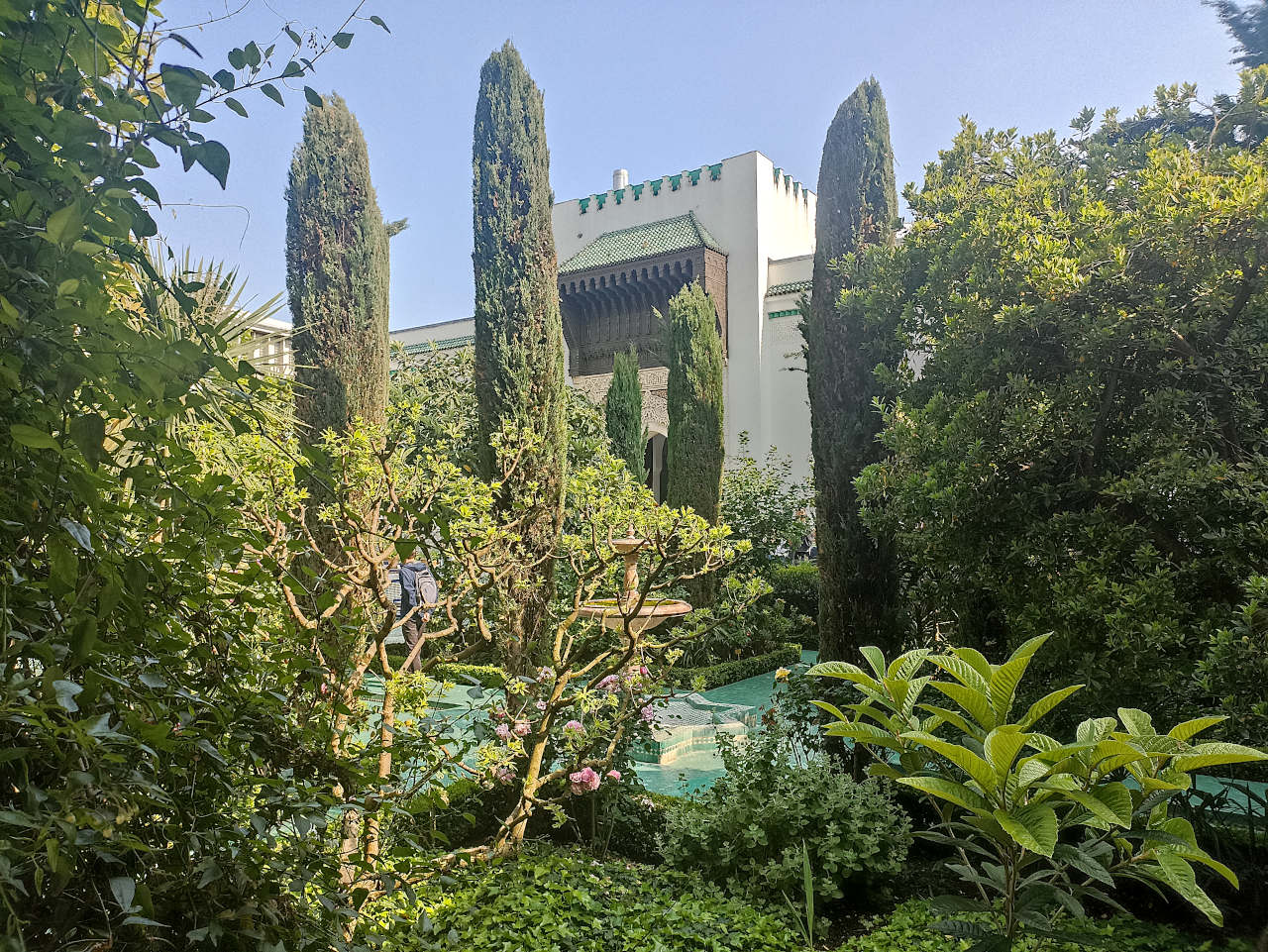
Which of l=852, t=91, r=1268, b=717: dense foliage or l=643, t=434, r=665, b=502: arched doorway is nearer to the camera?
l=852, t=91, r=1268, b=717: dense foliage

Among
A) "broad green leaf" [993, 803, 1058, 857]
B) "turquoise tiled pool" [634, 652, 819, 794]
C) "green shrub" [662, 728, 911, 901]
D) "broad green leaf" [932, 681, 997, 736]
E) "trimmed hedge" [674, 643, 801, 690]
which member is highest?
"broad green leaf" [932, 681, 997, 736]

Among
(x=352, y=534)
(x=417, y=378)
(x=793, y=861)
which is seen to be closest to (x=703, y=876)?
(x=793, y=861)

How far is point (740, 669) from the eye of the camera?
8.98 m

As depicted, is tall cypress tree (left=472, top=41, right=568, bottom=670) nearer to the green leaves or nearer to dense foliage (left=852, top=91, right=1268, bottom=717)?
dense foliage (left=852, top=91, right=1268, bottom=717)

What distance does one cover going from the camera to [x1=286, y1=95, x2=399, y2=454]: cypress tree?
8320 mm

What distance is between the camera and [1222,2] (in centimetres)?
1426

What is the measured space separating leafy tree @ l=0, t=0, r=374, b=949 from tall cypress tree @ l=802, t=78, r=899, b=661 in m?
4.44

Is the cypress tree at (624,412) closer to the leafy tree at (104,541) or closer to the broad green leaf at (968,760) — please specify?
the broad green leaf at (968,760)

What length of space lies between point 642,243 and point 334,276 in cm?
1144

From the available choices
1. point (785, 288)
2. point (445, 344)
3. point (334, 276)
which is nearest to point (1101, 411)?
point (334, 276)

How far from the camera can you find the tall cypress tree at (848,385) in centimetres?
517

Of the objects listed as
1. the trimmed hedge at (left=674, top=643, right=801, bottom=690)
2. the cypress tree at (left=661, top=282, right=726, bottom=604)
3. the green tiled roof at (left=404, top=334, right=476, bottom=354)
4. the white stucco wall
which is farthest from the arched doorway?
the trimmed hedge at (left=674, top=643, right=801, bottom=690)

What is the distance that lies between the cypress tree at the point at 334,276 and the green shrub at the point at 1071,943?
701 cm

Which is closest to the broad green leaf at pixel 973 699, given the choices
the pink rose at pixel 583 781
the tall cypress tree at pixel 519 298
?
the pink rose at pixel 583 781
